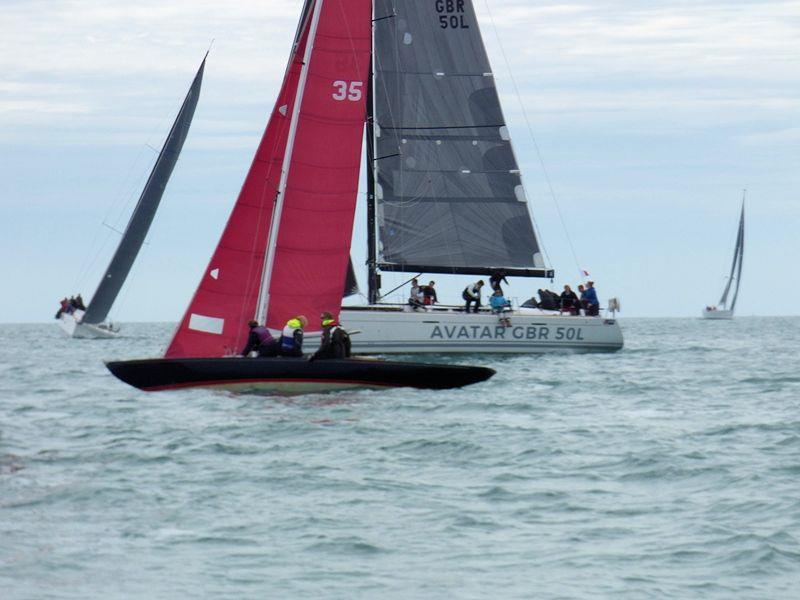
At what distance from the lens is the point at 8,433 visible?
2119 centimetres

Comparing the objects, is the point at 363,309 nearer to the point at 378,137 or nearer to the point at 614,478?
the point at 378,137

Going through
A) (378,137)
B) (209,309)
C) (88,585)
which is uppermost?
(378,137)

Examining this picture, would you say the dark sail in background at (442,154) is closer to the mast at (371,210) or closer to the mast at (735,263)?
the mast at (371,210)

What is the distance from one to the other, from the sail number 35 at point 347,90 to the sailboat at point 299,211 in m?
0.02

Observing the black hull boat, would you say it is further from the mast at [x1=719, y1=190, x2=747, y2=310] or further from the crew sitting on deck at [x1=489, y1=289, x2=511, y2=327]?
the mast at [x1=719, y1=190, x2=747, y2=310]

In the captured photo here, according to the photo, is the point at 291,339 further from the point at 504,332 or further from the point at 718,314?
the point at 718,314

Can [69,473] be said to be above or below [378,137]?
below

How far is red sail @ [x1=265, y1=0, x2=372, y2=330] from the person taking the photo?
89.3 ft

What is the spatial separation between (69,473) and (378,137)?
24132mm

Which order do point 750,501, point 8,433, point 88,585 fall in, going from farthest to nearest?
point 8,433 < point 750,501 < point 88,585

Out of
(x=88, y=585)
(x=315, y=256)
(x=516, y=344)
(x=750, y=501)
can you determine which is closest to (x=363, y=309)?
(x=516, y=344)

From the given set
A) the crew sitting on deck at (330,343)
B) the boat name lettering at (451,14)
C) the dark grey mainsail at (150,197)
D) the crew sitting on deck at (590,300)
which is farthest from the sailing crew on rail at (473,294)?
the dark grey mainsail at (150,197)

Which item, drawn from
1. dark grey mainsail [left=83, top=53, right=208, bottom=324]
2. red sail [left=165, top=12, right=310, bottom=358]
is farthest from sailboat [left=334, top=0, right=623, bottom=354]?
dark grey mainsail [left=83, top=53, right=208, bottom=324]

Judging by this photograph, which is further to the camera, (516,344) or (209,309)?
(516,344)
